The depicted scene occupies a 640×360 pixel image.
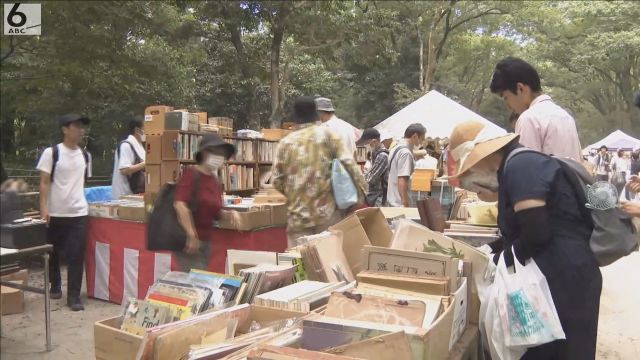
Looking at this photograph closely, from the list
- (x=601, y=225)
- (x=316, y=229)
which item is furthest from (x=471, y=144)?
(x=316, y=229)

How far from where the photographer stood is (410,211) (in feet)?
16.1

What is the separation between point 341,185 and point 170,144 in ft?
11.9

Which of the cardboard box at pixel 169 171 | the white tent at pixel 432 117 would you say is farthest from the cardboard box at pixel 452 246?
the white tent at pixel 432 117

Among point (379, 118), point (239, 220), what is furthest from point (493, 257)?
point (379, 118)

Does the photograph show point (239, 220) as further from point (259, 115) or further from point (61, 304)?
point (259, 115)

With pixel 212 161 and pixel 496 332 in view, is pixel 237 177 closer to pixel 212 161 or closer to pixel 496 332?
pixel 212 161

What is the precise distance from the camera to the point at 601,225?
7.35 feet

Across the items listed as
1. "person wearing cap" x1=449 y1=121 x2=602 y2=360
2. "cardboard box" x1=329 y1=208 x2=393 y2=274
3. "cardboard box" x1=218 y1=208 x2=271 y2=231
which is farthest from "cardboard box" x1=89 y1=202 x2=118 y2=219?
"person wearing cap" x1=449 y1=121 x2=602 y2=360

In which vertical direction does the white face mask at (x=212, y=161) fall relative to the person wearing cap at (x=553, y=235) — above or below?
above

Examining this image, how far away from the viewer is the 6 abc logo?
1.39 metres

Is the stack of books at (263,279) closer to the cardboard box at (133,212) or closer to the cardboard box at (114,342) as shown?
the cardboard box at (114,342)

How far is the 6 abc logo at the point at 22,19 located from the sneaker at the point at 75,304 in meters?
4.05

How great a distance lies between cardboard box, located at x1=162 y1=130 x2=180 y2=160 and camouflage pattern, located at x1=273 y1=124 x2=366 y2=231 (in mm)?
3211

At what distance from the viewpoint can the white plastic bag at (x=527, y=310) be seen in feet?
7.18
